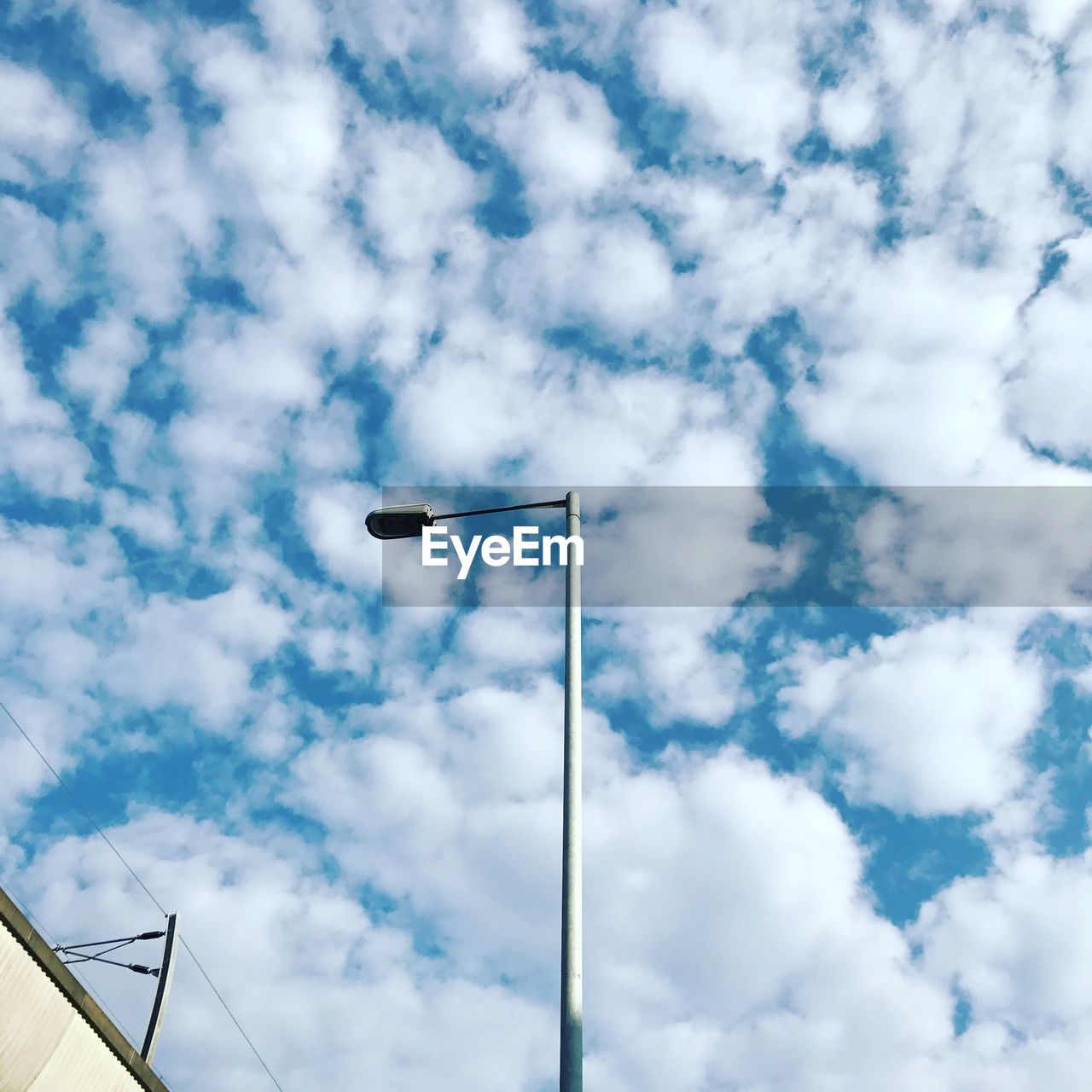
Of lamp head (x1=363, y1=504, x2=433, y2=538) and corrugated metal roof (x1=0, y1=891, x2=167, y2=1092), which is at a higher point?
lamp head (x1=363, y1=504, x2=433, y2=538)

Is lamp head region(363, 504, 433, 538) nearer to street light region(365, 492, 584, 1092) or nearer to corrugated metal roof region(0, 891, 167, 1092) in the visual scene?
street light region(365, 492, 584, 1092)

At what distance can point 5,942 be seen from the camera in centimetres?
1279

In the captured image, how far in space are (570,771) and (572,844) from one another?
66cm

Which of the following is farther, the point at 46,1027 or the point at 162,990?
the point at 162,990

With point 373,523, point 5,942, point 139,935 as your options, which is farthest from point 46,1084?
point 139,935

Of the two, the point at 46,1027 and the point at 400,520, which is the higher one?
the point at 400,520

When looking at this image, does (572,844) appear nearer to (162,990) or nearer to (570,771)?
(570,771)

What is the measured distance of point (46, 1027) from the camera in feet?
45.0

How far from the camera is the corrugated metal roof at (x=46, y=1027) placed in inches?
511

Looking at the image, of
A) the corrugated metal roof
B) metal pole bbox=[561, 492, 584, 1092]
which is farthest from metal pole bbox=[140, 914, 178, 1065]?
metal pole bbox=[561, 492, 584, 1092]

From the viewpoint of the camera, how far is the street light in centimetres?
728

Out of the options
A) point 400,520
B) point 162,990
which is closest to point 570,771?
point 400,520

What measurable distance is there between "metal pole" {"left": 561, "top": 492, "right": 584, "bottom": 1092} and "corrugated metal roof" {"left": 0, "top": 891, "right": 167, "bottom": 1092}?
828 centimetres

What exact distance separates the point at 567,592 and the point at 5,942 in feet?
28.8
